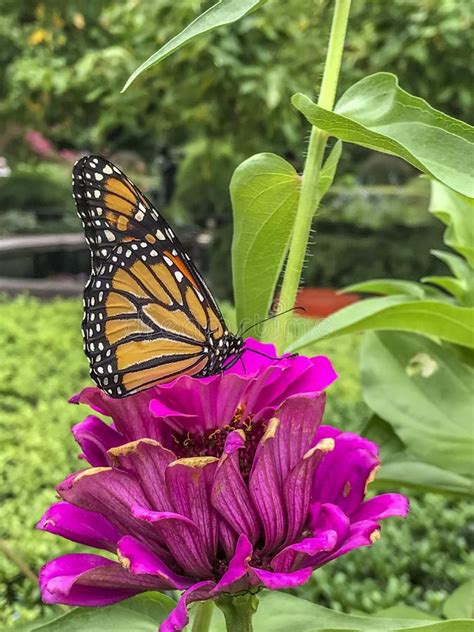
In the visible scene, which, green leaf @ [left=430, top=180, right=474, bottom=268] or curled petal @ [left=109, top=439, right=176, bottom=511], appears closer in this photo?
curled petal @ [left=109, top=439, right=176, bottom=511]

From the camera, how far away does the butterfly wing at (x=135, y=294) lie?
1.61 feet

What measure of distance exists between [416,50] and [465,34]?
0.20 meters

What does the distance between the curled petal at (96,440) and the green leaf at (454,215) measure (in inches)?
17.2

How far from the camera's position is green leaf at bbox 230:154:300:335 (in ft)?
1.62

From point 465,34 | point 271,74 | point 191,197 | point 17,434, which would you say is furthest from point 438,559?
point 191,197

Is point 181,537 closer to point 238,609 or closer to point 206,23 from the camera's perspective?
point 238,609

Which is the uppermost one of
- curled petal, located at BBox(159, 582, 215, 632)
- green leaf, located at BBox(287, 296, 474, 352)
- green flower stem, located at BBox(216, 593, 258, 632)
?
green leaf, located at BBox(287, 296, 474, 352)

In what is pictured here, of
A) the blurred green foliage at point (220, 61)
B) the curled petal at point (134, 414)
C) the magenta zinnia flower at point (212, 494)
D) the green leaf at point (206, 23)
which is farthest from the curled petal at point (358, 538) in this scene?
the blurred green foliage at point (220, 61)

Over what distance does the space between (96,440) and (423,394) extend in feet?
1.40

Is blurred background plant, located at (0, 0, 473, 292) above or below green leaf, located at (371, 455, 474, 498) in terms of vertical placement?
above

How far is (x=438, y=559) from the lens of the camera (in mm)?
1490

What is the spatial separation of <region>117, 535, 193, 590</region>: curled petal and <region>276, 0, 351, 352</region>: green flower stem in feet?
0.59

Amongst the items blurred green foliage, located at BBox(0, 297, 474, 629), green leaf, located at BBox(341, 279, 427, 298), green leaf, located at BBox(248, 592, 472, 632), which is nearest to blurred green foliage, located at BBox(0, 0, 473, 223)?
blurred green foliage, located at BBox(0, 297, 474, 629)

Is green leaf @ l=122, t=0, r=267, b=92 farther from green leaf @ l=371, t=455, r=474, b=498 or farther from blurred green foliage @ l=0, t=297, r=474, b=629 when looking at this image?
green leaf @ l=371, t=455, r=474, b=498
